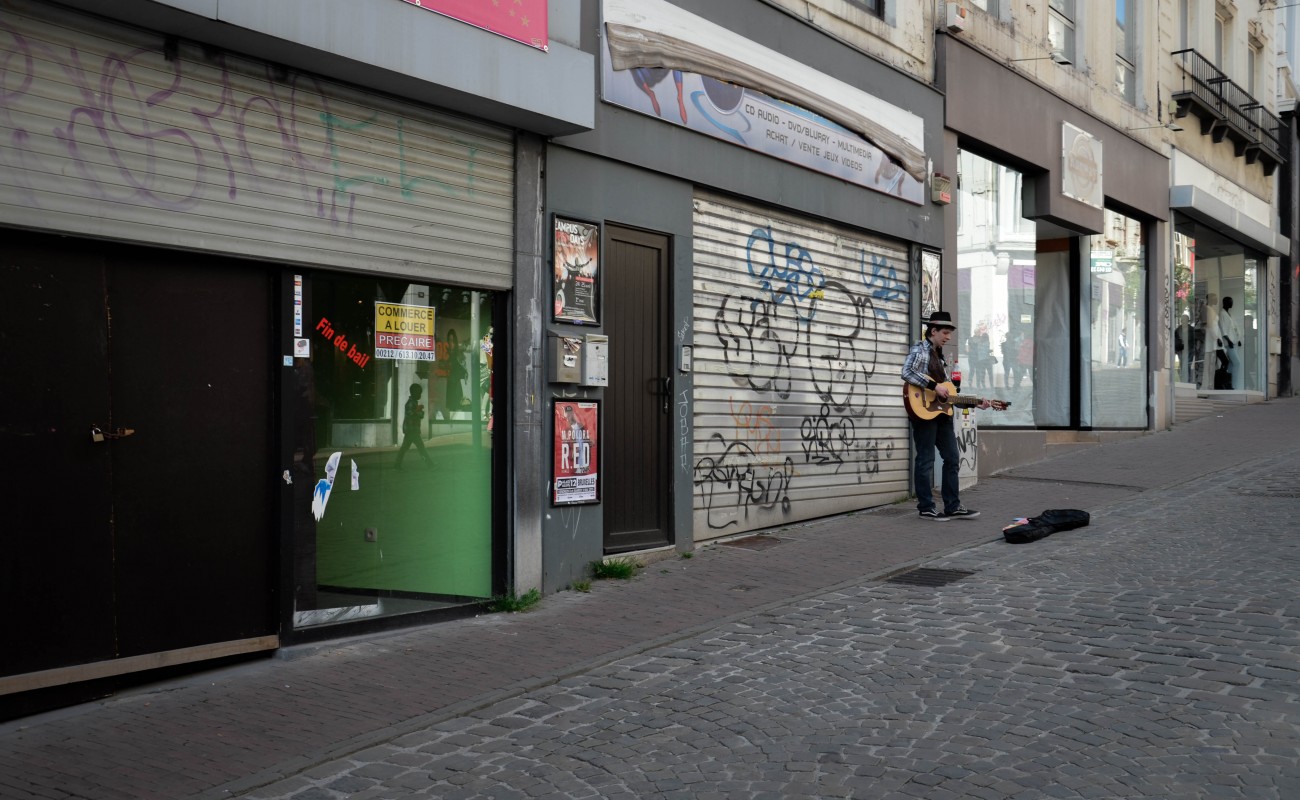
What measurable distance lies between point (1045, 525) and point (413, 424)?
5436 millimetres

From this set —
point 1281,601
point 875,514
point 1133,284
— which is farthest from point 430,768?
point 1133,284

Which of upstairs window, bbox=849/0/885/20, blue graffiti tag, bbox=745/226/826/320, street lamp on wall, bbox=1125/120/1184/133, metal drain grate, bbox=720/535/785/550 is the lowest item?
metal drain grate, bbox=720/535/785/550

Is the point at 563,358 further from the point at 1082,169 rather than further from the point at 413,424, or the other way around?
the point at 1082,169

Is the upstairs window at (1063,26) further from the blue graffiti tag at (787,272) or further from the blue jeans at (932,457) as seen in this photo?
the blue jeans at (932,457)

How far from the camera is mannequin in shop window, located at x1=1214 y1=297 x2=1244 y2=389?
23766mm

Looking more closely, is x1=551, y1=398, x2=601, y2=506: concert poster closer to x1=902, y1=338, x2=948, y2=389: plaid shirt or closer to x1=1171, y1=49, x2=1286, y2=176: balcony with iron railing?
x1=902, y1=338, x2=948, y2=389: plaid shirt

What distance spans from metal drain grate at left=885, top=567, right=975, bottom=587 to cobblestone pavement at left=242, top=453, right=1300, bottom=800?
17cm

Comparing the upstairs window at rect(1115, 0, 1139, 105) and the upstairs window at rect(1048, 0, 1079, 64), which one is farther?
the upstairs window at rect(1115, 0, 1139, 105)

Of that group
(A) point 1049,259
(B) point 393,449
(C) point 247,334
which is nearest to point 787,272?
(B) point 393,449

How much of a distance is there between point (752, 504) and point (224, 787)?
630 cm

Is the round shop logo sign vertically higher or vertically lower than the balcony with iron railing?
lower

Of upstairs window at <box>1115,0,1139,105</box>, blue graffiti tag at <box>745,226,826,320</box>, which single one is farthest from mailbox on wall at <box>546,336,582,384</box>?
upstairs window at <box>1115,0,1139,105</box>

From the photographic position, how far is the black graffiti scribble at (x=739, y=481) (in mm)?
9500

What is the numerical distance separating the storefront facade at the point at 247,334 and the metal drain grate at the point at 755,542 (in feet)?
8.45
